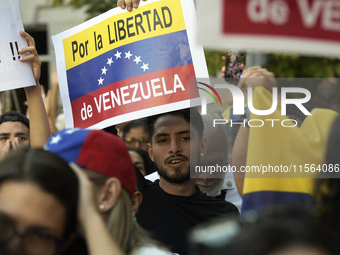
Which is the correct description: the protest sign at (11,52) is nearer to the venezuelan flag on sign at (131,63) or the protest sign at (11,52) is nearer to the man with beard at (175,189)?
the venezuelan flag on sign at (131,63)

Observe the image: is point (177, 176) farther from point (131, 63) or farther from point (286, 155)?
point (131, 63)

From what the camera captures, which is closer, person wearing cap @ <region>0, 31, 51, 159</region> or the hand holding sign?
person wearing cap @ <region>0, 31, 51, 159</region>

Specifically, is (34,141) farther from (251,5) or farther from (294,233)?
(294,233)

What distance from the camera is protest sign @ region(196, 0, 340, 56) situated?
1372 mm

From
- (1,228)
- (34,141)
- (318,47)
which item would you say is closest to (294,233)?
(318,47)

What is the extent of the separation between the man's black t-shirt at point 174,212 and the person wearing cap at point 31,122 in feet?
2.36

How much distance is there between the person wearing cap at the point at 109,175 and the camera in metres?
1.53

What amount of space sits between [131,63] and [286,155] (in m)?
1.20

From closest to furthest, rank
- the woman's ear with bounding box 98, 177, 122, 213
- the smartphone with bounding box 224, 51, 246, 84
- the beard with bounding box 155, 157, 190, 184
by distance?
the woman's ear with bounding box 98, 177, 122, 213 < the beard with bounding box 155, 157, 190, 184 < the smartphone with bounding box 224, 51, 246, 84

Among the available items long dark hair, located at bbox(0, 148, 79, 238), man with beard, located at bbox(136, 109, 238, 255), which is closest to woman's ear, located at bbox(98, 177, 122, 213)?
long dark hair, located at bbox(0, 148, 79, 238)

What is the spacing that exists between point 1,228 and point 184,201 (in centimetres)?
151

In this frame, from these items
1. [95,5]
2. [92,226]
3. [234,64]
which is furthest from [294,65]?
[92,226]

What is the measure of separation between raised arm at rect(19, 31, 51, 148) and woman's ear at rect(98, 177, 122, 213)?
112 cm

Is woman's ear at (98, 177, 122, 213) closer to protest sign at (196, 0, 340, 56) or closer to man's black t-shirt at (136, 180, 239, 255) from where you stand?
protest sign at (196, 0, 340, 56)
